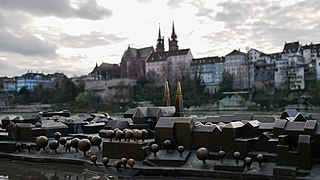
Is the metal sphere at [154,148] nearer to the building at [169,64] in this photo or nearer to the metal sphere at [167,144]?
the metal sphere at [167,144]

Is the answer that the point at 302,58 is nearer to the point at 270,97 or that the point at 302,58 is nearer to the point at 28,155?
the point at 270,97

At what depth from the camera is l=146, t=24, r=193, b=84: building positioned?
118062 mm

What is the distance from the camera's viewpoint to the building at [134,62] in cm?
13288

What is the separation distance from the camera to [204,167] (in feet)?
53.0

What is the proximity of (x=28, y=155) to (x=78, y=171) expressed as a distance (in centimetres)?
509

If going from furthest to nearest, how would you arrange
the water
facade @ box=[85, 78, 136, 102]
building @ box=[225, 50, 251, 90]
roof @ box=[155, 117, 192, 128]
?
facade @ box=[85, 78, 136, 102] → building @ box=[225, 50, 251, 90] → roof @ box=[155, 117, 192, 128] → the water

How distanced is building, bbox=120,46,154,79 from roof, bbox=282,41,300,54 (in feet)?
163

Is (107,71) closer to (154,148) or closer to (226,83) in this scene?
(226,83)

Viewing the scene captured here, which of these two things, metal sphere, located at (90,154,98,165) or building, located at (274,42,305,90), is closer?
metal sphere, located at (90,154,98,165)

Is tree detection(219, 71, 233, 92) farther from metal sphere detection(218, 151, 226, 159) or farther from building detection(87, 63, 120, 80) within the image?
metal sphere detection(218, 151, 226, 159)

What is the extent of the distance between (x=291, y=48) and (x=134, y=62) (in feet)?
184

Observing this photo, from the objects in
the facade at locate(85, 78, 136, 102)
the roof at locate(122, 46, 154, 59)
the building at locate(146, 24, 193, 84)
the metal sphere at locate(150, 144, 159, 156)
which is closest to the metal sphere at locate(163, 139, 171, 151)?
the metal sphere at locate(150, 144, 159, 156)

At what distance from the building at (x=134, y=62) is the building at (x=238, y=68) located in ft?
108

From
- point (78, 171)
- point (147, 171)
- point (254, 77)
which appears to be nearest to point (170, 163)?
point (147, 171)
